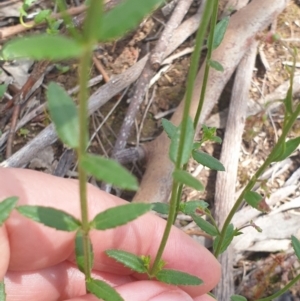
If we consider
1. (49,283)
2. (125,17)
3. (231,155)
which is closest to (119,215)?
(125,17)

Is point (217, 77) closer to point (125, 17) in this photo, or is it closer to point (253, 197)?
point (253, 197)

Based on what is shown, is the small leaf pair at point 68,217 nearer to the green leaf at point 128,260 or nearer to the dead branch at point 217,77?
the green leaf at point 128,260

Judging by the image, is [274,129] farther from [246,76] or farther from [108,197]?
[108,197]

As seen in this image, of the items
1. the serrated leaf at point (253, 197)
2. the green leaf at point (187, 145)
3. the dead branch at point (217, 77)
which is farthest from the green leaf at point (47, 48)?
the dead branch at point (217, 77)

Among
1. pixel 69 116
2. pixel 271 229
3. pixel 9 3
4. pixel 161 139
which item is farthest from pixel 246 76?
pixel 69 116

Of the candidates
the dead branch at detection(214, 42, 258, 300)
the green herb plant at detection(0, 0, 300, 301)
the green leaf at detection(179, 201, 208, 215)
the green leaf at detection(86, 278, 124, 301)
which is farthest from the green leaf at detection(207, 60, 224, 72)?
the dead branch at detection(214, 42, 258, 300)
